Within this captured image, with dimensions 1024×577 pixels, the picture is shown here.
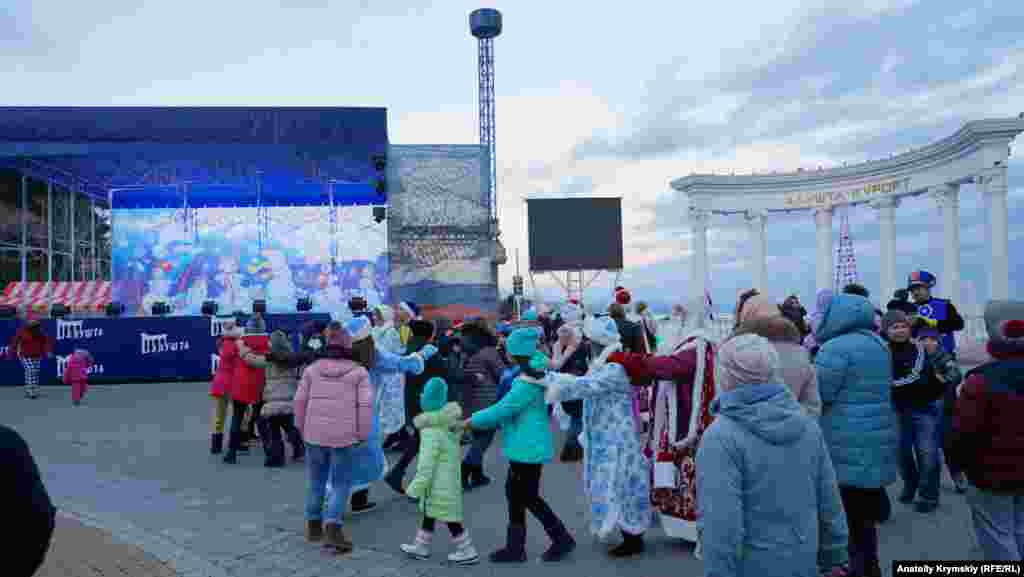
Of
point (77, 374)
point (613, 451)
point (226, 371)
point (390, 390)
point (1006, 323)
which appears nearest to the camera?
point (1006, 323)

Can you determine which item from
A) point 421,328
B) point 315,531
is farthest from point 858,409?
point 421,328

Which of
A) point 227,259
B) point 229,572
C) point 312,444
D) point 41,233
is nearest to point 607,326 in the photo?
point 312,444

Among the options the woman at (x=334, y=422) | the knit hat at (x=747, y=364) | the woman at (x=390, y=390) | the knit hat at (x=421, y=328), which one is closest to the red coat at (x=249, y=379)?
the woman at (x=390, y=390)

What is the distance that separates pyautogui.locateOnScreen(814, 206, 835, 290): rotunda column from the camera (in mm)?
23141

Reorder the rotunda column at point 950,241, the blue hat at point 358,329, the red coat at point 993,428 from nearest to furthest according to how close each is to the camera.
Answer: the red coat at point 993,428 → the blue hat at point 358,329 → the rotunda column at point 950,241

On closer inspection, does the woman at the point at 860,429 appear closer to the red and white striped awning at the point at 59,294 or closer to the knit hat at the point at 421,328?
the knit hat at the point at 421,328

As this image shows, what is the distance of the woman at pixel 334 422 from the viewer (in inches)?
216

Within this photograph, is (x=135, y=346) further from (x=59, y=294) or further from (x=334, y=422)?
(x=334, y=422)

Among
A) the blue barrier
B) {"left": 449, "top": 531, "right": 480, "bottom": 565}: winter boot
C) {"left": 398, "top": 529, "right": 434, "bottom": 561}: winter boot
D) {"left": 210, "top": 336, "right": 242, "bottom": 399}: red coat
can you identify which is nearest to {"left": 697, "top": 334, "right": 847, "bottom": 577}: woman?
{"left": 449, "top": 531, "right": 480, "bottom": 565}: winter boot

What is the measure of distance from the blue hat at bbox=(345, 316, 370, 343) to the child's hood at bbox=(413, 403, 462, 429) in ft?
3.45

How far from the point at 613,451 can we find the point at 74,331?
55.2 ft

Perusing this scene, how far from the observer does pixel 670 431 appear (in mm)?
5137

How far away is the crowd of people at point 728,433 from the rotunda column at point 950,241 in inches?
501

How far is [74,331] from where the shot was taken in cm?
1806
